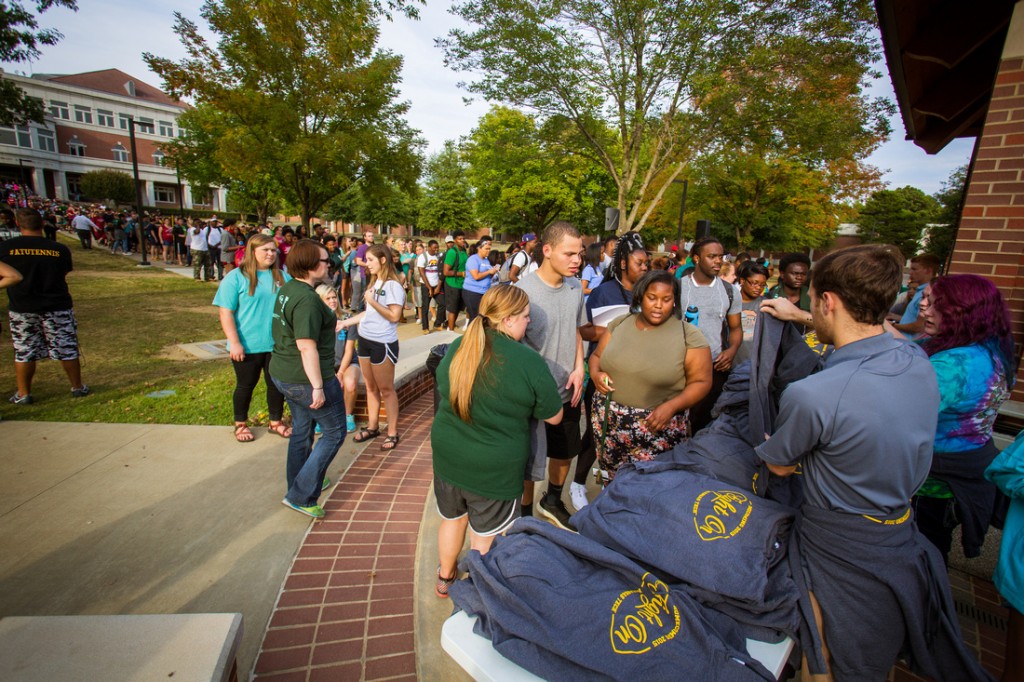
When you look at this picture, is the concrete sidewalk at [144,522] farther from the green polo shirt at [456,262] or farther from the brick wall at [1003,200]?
the green polo shirt at [456,262]

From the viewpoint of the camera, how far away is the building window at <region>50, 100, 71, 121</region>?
51.4 m

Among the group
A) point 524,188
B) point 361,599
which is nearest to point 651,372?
point 361,599

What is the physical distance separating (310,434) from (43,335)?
412cm

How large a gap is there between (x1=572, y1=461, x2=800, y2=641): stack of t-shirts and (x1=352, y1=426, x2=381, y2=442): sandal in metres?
3.23

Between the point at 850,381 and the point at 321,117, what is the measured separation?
14324 mm

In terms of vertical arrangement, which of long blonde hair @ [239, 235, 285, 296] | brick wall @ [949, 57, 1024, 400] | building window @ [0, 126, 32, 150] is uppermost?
building window @ [0, 126, 32, 150]

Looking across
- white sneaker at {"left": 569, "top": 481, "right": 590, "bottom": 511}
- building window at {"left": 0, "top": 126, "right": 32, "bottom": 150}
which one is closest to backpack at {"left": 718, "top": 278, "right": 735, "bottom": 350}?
white sneaker at {"left": 569, "top": 481, "right": 590, "bottom": 511}

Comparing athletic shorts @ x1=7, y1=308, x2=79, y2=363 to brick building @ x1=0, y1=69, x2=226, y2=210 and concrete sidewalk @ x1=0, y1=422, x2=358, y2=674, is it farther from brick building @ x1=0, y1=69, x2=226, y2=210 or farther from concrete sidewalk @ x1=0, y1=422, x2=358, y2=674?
brick building @ x1=0, y1=69, x2=226, y2=210

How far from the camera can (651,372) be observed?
306 cm

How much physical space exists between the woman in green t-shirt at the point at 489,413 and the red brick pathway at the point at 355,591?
0.66 metres

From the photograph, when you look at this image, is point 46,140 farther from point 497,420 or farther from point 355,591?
point 497,420

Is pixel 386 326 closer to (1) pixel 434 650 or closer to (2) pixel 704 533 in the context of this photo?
(1) pixel 434 650

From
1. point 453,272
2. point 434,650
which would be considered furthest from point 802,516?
point 453,272

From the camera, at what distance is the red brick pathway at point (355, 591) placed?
7.76 ft
